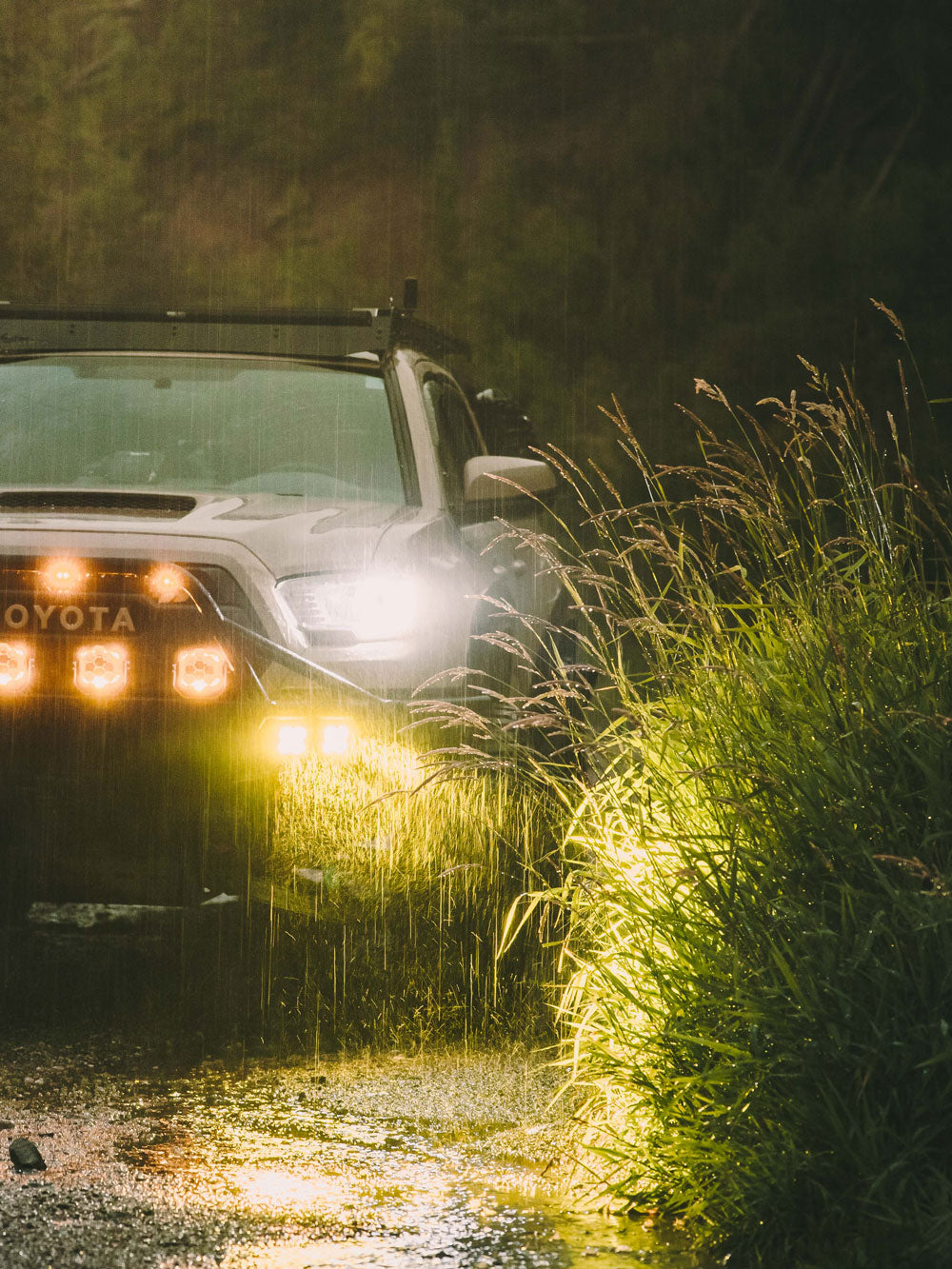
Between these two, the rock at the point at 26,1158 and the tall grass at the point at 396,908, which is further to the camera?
the tall grass at the point at 396,908

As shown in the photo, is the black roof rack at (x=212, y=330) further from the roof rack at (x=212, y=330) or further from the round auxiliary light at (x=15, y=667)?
the round auxiliary light at (x=15, y=667)

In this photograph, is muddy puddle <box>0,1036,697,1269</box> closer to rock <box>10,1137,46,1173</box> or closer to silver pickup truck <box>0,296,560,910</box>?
rock <box>10,1137,46,1173</box>

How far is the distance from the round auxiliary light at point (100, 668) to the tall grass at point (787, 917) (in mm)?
1433

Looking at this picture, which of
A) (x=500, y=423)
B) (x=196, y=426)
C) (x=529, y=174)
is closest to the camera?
(x=196, y=426)

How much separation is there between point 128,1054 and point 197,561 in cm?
141

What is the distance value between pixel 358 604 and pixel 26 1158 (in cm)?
215

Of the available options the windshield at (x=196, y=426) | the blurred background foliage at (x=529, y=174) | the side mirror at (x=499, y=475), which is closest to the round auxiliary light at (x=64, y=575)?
the windshield at (x=196, y=426)

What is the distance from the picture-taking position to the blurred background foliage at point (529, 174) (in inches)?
741

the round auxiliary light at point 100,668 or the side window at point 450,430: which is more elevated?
the side window at point 450,430

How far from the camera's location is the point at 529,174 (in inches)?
860

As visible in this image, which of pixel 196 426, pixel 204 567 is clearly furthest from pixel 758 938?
pixel 196 426

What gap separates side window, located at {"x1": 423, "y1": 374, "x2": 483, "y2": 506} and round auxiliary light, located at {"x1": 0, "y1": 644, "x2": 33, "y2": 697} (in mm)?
1704

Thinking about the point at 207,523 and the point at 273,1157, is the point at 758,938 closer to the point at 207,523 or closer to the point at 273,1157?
the point at 273,1157

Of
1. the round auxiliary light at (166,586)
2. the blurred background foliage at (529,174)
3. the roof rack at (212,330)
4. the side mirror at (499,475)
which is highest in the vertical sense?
the blurred background foliage at (529,174)
